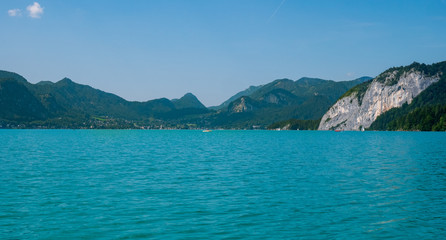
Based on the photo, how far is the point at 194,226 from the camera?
866 inches

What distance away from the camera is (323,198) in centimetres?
3038

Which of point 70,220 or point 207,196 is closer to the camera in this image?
point 70,220

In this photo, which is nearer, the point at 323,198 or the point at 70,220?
the point at 70,220

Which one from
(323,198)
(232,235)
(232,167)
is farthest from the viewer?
(232,167)

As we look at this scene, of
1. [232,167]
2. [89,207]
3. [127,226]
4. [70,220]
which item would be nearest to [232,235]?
[127,226]

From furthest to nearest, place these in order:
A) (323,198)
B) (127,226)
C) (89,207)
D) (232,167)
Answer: (232,167) → (323,198) → (89,207) → (127,226)

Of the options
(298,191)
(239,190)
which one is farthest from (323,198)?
(239,190)

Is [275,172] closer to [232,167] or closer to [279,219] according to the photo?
[232,167]

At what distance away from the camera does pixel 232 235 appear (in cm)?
2016

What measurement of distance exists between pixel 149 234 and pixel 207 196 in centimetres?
1094

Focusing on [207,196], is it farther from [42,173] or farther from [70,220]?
[42,173]

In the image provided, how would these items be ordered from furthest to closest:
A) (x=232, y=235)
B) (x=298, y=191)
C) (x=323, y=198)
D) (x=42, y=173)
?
(x=42, y=173), (x=298, y=191), (x=323, y=198), (x=232, y=235)

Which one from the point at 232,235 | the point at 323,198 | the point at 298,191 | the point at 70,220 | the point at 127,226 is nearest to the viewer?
the point at 232,235

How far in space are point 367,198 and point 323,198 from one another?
3.68 m
